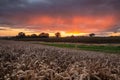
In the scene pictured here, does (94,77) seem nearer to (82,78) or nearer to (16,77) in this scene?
(82,78)

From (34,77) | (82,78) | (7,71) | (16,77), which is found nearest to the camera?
(82,78)

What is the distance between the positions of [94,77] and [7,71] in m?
2.68

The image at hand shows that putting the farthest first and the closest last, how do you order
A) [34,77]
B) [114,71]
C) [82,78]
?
[114,71] → [34,77] → [82,78]

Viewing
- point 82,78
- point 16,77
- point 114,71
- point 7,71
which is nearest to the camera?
point 82,78

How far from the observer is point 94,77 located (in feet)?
16.9

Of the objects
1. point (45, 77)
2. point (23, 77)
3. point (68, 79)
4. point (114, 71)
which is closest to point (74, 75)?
point (68, 79)

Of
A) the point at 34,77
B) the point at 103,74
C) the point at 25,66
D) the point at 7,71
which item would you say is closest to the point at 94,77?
the point at 103,74

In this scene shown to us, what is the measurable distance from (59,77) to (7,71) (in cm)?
244

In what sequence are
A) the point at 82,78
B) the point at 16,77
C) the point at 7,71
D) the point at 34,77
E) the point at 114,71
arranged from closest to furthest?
the point at 82,78, the point at 34,77, the point at 16,77, the point at 114,71, the point at 7,71

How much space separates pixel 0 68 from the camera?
7086 mm

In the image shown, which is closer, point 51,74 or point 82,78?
point 82,78

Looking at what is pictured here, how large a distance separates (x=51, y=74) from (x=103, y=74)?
3.93ft

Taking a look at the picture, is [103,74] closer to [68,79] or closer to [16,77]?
[68,79]

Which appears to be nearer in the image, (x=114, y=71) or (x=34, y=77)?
(x=34, y=77)
